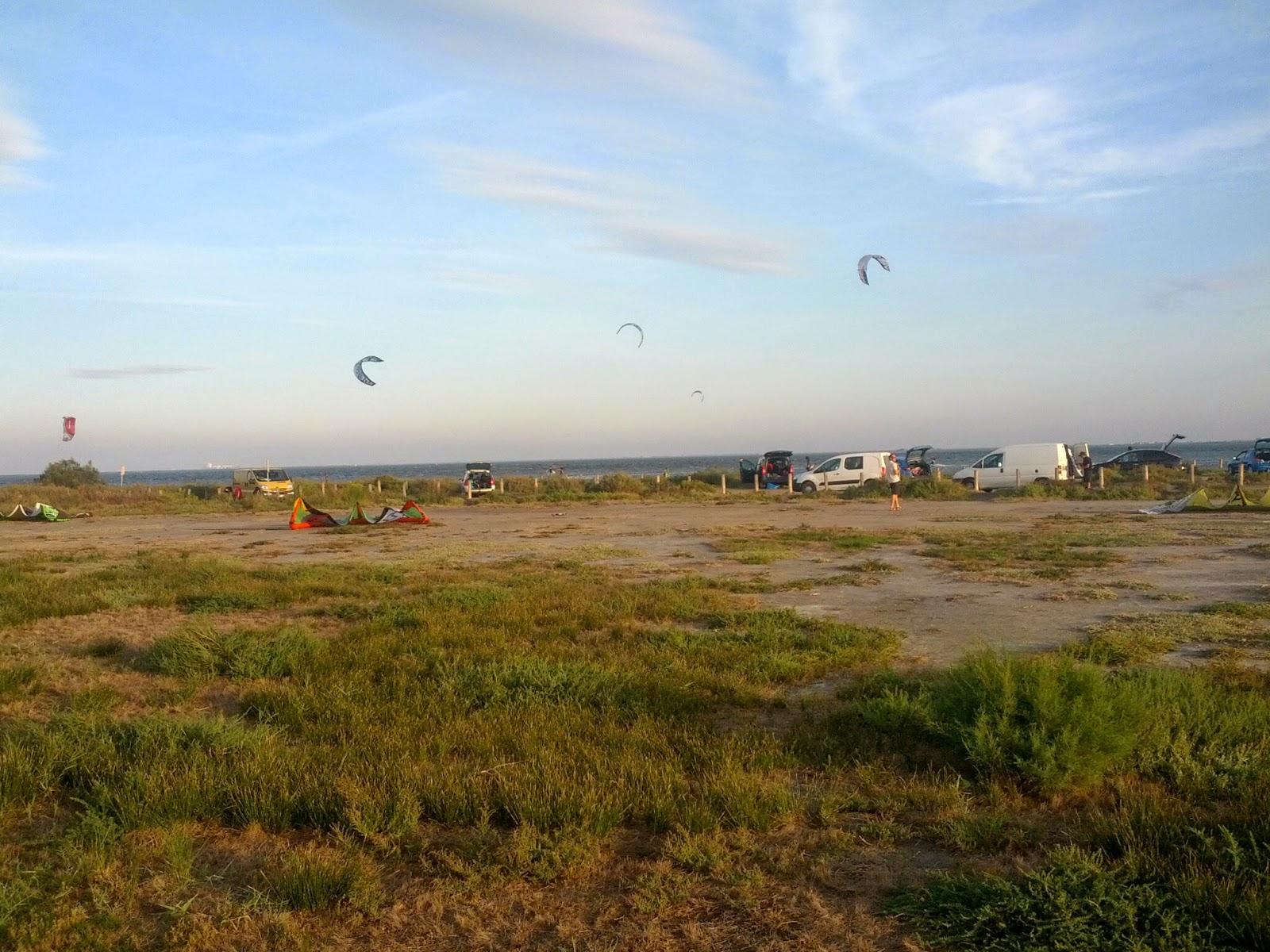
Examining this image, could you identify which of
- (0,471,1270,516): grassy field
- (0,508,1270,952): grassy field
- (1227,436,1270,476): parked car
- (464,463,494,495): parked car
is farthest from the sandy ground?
(1227,436,1270,476): parked car

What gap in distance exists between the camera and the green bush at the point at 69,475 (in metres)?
55.2

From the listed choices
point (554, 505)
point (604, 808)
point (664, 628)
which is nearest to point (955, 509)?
point (554, 505)

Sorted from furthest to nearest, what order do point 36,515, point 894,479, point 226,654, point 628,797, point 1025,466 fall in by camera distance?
point 1025,466, point 36,515, point 894,479, point 226,654, point 628,797

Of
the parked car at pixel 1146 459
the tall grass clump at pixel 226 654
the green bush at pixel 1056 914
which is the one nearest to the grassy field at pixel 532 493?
the parked car at pixel 1146 459

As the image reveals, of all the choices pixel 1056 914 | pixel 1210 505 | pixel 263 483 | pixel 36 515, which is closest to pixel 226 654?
pixel 1056 914

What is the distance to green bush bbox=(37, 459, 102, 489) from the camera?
55156mm

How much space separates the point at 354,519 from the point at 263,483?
2607cm

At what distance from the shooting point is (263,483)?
49781 millimetres

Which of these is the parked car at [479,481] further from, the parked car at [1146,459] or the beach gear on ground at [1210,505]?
the parked car at [1146,459]

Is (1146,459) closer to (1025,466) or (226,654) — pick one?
(1025,466)

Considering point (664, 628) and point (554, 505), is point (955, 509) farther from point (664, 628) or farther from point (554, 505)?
point (664, 628)

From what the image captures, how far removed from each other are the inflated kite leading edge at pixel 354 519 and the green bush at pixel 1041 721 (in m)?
22.2

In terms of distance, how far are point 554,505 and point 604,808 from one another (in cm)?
3352

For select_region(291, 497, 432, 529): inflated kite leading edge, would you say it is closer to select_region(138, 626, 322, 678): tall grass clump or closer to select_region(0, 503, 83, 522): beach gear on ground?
select_region(0, 503, 83, 522): beach gear on ground
